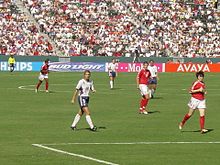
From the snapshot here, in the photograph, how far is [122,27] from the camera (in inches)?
3216

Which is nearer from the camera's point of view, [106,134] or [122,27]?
[106,134]

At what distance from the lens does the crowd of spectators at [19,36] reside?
7550 cm

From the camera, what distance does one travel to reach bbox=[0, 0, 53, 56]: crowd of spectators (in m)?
75.5

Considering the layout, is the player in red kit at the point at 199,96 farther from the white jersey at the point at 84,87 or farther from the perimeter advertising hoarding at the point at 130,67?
the perimeter advertising hoarding at the point at 130,67

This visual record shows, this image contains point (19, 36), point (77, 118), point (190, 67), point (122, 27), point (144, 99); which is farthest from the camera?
point (122, 27)

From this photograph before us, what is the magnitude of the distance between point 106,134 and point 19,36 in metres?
53.1

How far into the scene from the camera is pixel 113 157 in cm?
1883

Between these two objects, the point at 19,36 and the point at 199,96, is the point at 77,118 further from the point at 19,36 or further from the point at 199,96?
the point at 19,36

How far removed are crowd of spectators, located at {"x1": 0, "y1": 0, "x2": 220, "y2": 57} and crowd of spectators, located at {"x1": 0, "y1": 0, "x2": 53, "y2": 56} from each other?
110 mm

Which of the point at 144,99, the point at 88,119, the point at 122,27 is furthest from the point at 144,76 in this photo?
the point at 122,27

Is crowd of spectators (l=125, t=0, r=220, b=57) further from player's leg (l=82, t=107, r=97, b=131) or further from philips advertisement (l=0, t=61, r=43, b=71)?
player's leg (l=82, t=107, r=97, b=131)

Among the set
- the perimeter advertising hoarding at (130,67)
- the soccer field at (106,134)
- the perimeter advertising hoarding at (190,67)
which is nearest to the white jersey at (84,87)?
the soccer field at (106,134)

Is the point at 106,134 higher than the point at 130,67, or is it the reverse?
the point at 106,134

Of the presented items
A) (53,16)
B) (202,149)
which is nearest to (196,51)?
(53,16)
